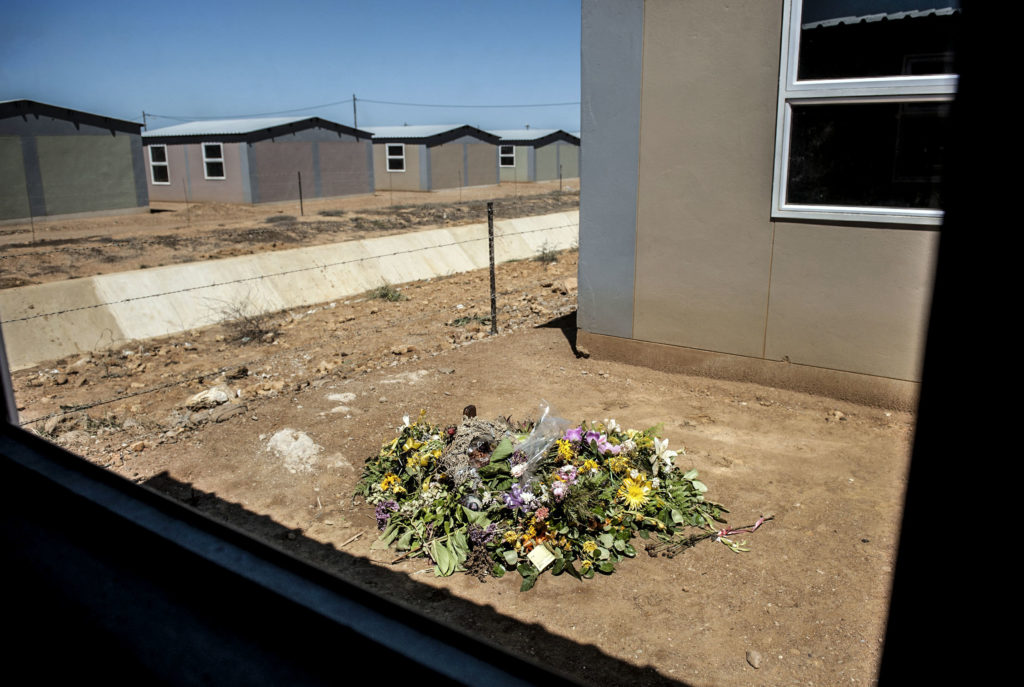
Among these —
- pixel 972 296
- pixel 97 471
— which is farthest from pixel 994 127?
pixel 97 471

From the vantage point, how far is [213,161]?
27375 millimetres

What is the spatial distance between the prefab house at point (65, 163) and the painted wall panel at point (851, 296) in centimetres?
2094

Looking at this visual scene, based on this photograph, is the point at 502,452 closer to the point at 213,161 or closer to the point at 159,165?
the point at 213,161

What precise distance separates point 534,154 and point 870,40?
3732 centimetres

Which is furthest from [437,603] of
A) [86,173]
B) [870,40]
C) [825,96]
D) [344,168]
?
[344,168]

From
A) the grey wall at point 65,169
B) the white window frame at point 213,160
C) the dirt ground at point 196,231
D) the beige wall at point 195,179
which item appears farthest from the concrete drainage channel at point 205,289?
the white window frame at point 213,160

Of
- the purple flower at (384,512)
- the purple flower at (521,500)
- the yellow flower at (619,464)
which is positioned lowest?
the purple flower at (384,512)

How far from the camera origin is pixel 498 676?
3.76ft

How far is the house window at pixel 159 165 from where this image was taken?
2919cm

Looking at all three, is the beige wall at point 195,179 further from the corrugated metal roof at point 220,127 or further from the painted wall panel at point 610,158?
the painted wall panel at point 610,158

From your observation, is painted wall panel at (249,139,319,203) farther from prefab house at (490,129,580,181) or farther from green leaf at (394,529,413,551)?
green leaf at (394,529,413,551)

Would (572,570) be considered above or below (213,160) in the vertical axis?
below

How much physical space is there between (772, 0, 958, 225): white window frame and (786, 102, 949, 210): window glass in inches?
2.1

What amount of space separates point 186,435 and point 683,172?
463cm
